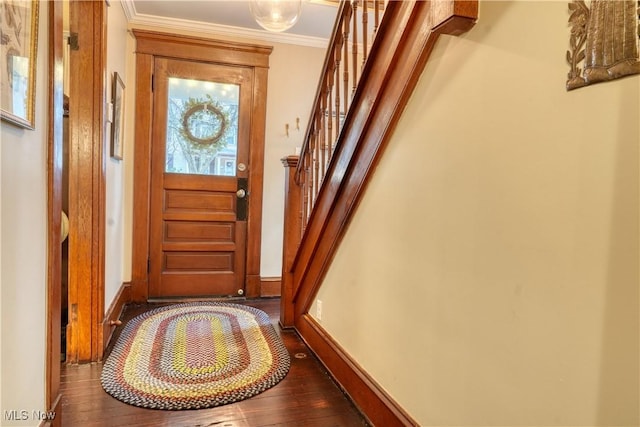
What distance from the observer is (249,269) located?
3.55 m

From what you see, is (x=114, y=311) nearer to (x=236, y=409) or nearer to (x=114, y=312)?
(x=114, y=312)

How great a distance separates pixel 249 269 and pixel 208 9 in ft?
7.25

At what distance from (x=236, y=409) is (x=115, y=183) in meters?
1.88

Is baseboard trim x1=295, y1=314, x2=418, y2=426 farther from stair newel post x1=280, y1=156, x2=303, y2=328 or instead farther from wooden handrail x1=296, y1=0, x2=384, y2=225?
wooden handrail x1=296, y1=0, x2=384, y2=225

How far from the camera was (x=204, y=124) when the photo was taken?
11.3 ft

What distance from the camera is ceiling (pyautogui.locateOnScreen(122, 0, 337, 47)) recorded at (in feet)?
9.84

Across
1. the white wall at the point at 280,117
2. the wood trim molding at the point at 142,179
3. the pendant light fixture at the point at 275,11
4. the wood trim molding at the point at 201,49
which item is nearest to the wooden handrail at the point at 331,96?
the pendant light fixture at the point at 275,11

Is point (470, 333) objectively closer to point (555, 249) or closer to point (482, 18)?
point (555, 249)

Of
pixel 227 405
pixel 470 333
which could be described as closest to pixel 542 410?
pixel 470 333

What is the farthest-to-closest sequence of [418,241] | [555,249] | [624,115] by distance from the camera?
1. [418,241]
2. [555,249]
3. [624,115]

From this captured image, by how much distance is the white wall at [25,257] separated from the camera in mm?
1028

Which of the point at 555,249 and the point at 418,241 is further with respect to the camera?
the point at 418,241

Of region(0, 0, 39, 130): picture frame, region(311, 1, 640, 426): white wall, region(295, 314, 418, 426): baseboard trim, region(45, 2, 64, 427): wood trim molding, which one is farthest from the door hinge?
region(295, 314, 418, 426): baseboard trim

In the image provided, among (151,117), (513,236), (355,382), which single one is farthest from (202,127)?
(513,236)
